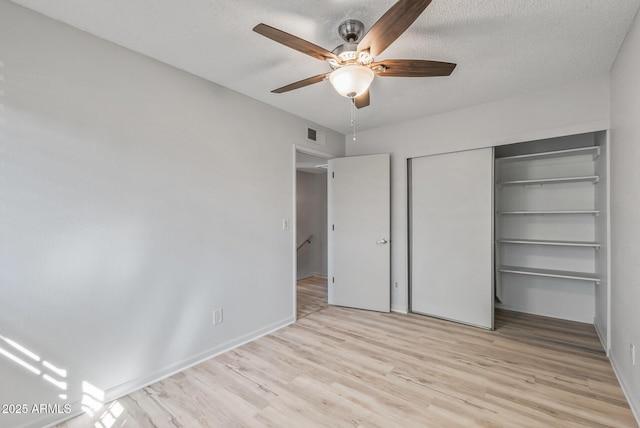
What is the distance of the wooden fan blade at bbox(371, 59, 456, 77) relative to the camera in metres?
1.60

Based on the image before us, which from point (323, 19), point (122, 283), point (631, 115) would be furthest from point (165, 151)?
point (631, 115)

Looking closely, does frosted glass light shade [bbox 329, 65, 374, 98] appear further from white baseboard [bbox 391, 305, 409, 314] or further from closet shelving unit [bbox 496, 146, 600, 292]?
white baseboard [bbox 391, 305, 409, 314]

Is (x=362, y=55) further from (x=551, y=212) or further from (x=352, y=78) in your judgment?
(x=551, y=212)

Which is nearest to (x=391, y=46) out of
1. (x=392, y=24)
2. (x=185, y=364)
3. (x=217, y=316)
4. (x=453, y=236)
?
(x=392, y=24)

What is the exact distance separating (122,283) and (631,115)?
3619 mm

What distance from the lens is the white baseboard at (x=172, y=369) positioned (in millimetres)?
1827

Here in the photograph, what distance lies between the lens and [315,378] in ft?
7.13

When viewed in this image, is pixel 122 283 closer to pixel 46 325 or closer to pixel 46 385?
pixel 46 325

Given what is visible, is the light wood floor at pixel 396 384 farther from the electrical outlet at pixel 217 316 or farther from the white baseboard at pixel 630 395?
the electrical outlet at pixel 217 316

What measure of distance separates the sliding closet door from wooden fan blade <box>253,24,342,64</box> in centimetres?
225

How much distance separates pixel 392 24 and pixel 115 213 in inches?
81.6

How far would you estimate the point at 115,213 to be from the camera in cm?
196

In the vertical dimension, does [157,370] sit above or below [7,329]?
below

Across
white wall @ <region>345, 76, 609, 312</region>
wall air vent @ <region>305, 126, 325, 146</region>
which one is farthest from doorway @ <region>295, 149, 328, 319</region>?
wall air vent @ <region>305, 126, 325, 146</region>
